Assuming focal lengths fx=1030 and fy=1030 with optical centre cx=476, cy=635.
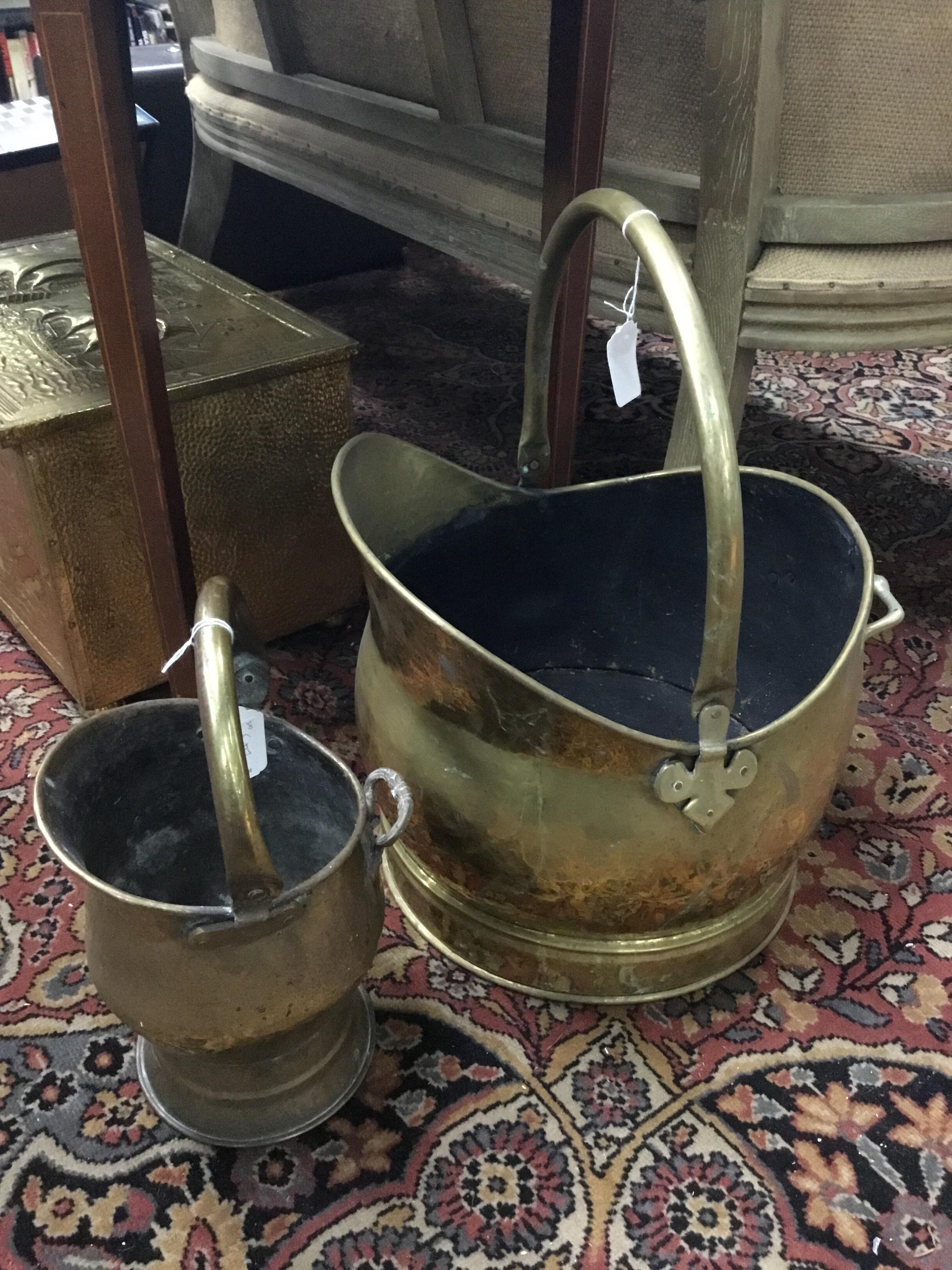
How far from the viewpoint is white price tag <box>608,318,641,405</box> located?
73 cm

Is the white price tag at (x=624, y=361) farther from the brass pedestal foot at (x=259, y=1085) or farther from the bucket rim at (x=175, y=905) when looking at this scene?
the brass pedestal foot at (x=259, y=1085)

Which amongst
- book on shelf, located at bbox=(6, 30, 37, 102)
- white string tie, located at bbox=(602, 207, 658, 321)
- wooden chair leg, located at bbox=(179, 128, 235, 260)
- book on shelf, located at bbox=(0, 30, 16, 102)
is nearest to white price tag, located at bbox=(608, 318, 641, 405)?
white string tie, located at bbox=(602, 207, 658, 321)

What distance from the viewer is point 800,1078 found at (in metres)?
0.81

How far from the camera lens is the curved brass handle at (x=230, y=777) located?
575 mm

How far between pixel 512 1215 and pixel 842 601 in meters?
0.56

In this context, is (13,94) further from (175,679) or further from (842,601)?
(842,601)

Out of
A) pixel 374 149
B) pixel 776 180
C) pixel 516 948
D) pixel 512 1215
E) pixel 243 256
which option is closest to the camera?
pixel 512 1215

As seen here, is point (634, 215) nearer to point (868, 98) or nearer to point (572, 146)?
point (572, 146)

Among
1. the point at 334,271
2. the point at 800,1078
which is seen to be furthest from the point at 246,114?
the point at 800,1078

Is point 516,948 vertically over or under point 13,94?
under

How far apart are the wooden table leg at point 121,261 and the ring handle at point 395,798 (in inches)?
13.5

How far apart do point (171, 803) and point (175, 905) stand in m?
0.16

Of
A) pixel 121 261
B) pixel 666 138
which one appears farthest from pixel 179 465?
pixel 666 138

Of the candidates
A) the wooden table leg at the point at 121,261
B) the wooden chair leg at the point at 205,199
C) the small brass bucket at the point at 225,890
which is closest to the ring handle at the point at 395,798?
the small brass bucket at the point at 225,890
